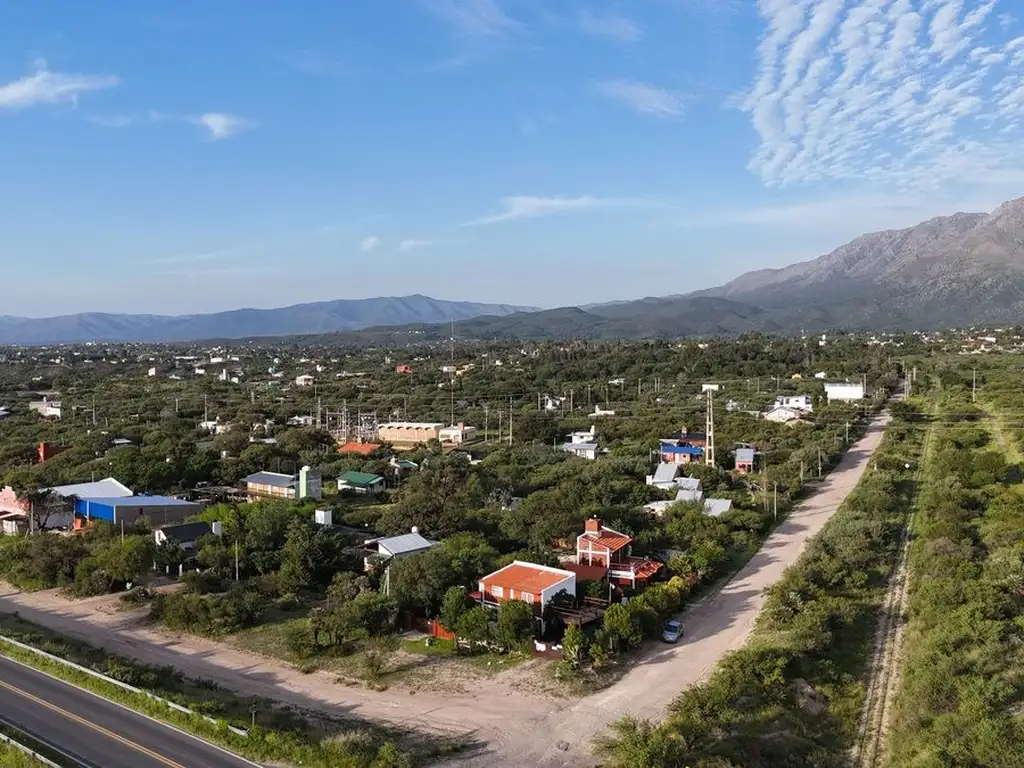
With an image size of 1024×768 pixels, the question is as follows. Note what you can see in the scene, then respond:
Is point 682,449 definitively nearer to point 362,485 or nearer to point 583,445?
point 583,445

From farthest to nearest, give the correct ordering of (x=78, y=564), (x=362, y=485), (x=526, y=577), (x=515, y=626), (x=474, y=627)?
(x=362, y=485)
(x=78, y=564)
(x=526, y=577)
(x=474, y=627)
(x=515, y=626)

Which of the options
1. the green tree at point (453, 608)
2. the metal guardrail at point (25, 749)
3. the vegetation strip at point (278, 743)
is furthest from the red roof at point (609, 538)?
the metal guardrail at point (25, 749)

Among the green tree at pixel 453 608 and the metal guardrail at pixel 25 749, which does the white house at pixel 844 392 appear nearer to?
the green tree at pixel 453 608

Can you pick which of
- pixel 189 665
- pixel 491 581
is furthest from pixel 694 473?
pixel 189 665

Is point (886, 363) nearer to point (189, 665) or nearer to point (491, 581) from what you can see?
point (491, 581)

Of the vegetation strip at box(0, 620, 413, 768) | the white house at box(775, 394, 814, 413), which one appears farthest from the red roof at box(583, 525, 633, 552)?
the white house at box(775, 394, 814, 413)

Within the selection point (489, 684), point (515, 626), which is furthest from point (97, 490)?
point (489, 684)
